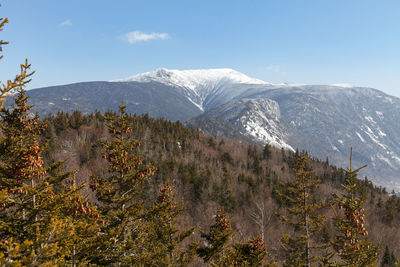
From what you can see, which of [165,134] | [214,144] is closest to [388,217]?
[214,144]

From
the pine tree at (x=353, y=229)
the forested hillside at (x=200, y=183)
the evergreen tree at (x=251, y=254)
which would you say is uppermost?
the pine tree at (x=353, y=229)

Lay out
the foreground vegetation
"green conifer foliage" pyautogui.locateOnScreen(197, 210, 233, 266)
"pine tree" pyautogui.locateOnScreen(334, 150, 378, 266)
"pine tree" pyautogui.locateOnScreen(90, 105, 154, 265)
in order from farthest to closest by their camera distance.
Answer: "green conifer foliage" pyautogui.locateOnScreen(197, 210, 233, 266) < "pine tree" pyautogui.locateOnScreen(90, 105, 154, 265) < "pine tree" pyautogui.locateOnScreen(334, 150, 378, 266) < the foreground vegetation

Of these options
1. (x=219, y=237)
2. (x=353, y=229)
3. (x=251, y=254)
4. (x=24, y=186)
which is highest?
(x=24, y=186)

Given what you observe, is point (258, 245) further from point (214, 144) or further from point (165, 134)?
point (214, 144)

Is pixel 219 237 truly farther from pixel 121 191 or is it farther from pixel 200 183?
pixel 200 183

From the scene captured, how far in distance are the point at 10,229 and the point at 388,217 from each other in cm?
10546

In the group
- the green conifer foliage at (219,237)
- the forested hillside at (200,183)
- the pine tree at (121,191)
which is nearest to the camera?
the pine tree at (121,191)

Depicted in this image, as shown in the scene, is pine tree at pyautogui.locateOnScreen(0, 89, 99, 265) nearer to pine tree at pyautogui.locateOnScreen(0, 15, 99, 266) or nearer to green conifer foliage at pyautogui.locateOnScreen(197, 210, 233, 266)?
pine tree at pyautogui.locateOnScreen(0, 15, 99, 266)

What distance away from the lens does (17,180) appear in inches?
328

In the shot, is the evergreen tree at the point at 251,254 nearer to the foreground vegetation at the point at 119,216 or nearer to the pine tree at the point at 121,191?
the foreground vegetation at the point at 119,216

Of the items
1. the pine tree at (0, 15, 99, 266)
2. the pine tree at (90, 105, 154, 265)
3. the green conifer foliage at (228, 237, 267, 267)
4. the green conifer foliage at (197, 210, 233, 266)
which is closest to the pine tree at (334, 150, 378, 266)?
the green conifer foliage at (228, 237, 267, 267)

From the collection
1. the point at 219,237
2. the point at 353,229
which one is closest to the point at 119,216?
the point at 219,237

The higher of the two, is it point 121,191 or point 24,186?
point 24,186

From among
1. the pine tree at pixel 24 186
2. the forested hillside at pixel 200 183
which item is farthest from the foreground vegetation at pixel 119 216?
the forested hillside at pixel 200 183
